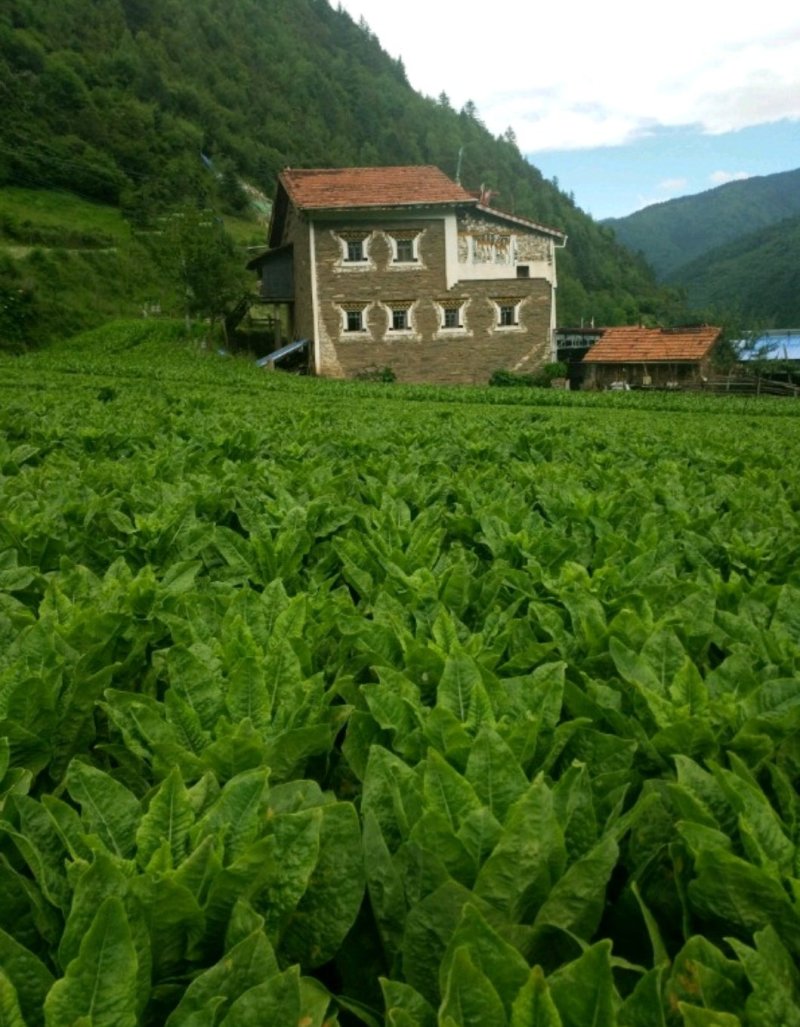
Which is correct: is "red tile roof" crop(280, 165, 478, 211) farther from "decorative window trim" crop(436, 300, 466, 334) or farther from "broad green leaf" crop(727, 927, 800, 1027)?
"broad green leaf" crop(727, 927, 800, 1027)

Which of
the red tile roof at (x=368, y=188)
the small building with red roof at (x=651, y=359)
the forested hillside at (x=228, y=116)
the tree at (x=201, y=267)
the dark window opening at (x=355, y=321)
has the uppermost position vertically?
the forested hillside at (x=228, y=116)

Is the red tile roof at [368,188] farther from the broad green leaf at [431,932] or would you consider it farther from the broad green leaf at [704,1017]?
the broad green leaf at [704,1017]

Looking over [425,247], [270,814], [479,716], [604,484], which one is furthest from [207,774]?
[425,247]

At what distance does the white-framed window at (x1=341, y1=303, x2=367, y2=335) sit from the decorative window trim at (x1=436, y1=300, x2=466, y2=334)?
3339mm

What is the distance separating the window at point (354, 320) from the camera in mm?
37469

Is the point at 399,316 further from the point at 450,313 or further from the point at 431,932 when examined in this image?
the point at 431,932

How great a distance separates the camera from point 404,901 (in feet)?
4.42

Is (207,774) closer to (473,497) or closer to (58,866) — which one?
(58,866)

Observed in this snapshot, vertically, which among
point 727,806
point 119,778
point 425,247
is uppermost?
point 425,247

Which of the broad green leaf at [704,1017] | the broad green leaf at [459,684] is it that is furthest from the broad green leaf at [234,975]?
the broad green leaf at [459,684]

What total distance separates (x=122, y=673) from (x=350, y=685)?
69 centimetres

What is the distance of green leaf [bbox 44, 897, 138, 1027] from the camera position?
3.50ft

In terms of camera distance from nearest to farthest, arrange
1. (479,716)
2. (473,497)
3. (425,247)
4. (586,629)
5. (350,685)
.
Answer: (479,716) < (350,685) < (586,629) < (473,497) < (425,247)

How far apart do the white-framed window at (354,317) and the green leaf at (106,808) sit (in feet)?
121
